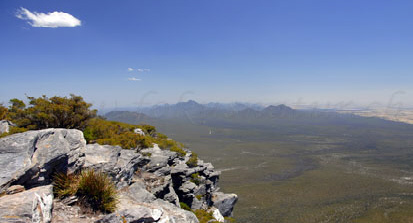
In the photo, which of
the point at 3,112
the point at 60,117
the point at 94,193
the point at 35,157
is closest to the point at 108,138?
the point at 60,117

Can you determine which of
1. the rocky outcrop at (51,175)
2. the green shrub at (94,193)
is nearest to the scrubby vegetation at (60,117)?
the rocky outcrop at (51,175)

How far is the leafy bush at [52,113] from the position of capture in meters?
13.6

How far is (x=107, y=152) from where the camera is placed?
11156 mm

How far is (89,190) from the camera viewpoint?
7617 mm

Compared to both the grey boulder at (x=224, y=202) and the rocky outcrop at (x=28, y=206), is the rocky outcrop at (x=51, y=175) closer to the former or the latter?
the rocky outcrop at (x=28, y=206)

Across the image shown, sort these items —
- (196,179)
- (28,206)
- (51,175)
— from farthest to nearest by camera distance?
(196,179) < (51,175) < (28,206)

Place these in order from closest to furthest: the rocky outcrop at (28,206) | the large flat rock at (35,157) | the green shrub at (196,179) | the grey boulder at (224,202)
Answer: the rocky outcrop at (28,206)
the large flat rock at (35,157)
the green shrub at (196,179)
the grey boulder at (224,202)

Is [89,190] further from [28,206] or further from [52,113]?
[52,113]

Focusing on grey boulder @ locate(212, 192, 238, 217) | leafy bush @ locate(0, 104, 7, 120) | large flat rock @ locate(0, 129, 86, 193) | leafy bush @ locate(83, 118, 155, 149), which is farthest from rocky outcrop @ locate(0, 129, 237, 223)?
grey boulder @ locate(212, 192, 238, 217)

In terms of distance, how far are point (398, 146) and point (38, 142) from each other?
6131 inches

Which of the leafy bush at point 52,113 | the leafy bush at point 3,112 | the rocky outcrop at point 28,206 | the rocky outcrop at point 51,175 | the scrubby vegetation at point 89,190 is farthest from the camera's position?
the leafy bush at point 3,112

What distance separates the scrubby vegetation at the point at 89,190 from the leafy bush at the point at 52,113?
8008 mm

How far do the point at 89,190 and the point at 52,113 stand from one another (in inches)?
372

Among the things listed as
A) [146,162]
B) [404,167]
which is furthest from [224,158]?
[146,162]
